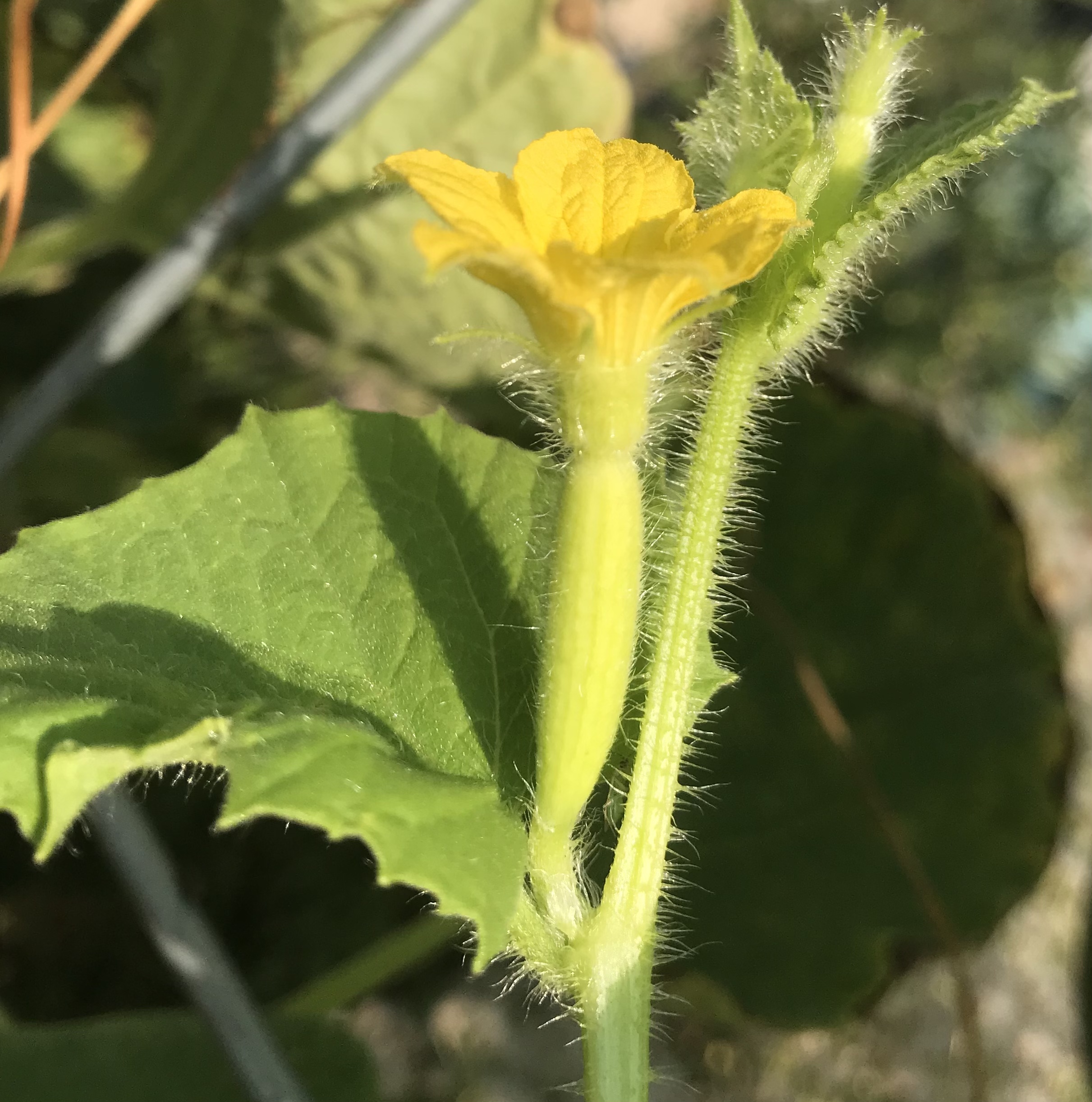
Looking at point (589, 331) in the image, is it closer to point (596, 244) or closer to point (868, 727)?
point (596, 244)

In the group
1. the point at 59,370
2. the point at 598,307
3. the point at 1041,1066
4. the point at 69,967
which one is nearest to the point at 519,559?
the point at 598,307

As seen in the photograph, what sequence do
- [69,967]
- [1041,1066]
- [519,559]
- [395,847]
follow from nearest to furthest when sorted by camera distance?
[395,847] → [519,559] → [69,967] → [1041,1066]

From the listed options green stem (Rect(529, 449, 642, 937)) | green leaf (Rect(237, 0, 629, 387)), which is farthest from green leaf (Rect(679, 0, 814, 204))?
green leaf (Rect(237, 0, 629, 387))

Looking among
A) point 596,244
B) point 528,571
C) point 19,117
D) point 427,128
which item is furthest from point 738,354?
point 427,128

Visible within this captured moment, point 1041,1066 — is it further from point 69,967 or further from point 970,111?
point 970,111

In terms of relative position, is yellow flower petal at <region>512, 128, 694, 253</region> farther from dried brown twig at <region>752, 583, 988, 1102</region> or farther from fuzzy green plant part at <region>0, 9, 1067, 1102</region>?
dried brown twig at <region>752, 583, 988, 1102</region>
